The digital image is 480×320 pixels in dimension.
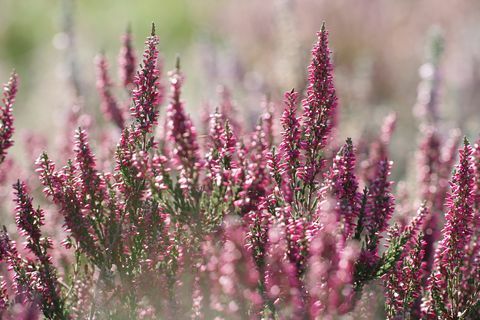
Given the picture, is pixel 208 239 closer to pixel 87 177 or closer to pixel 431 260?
pixel 87 177

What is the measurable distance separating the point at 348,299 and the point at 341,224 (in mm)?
339

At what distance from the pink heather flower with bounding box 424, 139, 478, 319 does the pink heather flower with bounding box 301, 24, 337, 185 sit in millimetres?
510

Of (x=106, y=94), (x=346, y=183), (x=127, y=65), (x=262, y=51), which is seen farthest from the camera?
→ (x=262, y=51)

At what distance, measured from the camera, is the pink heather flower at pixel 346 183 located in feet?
7.76

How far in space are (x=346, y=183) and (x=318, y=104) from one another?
321 millimetres

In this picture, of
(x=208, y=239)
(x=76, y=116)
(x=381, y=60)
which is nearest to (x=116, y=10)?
(x=381, y=60)

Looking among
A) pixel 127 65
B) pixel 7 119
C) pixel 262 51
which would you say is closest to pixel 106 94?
pixel 127 65

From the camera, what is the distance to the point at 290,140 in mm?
2535

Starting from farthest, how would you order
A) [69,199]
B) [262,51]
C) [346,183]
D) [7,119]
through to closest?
[262,51] < [7,119] < [69,199] < [346,183]

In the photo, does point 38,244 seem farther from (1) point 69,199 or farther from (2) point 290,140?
(2) point 290,140

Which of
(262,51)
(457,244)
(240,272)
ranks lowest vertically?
(240,272)

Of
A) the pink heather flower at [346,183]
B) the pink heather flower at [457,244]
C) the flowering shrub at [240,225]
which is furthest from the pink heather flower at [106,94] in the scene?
the pink heather flower at [457,244]

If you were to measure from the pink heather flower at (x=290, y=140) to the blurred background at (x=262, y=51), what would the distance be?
4.65 feet

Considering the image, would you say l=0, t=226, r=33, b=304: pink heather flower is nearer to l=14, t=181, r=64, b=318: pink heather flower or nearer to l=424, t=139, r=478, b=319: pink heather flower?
l=14, t=181, r=64, b=318: pink heather flower
